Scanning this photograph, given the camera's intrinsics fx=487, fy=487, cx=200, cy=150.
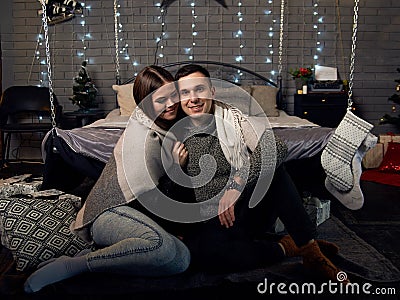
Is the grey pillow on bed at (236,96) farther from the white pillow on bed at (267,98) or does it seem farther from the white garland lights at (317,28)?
the white garland lights at (317,28)

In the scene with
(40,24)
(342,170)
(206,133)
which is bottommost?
(342,170)

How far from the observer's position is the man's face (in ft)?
6.80

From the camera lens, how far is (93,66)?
543 cm

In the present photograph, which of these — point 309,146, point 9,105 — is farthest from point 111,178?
point 9,105

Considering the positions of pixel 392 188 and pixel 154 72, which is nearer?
pixel 154 72

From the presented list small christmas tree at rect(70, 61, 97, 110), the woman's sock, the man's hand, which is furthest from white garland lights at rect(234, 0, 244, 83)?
the woman's sock

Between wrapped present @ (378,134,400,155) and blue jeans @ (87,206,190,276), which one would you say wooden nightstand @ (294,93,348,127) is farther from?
blue jeans @ (87,206,190,276)

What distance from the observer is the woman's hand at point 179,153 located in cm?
208

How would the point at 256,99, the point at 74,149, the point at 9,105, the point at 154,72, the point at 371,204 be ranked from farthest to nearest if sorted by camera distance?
the point at 9,105
the point at 256,99
the point at 371,204
the point at 74,149
the point at 154,72

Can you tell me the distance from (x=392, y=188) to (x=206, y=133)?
244 cm

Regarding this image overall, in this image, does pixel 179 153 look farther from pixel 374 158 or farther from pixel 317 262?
pixel 374 158

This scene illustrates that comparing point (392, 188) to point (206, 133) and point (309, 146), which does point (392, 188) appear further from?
point (206, 133)

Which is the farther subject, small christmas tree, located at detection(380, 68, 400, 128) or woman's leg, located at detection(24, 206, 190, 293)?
small christmas tree, located at detection(380, 68, 400, 128)

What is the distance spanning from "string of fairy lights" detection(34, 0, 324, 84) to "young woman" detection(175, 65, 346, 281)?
3358 millimetres
